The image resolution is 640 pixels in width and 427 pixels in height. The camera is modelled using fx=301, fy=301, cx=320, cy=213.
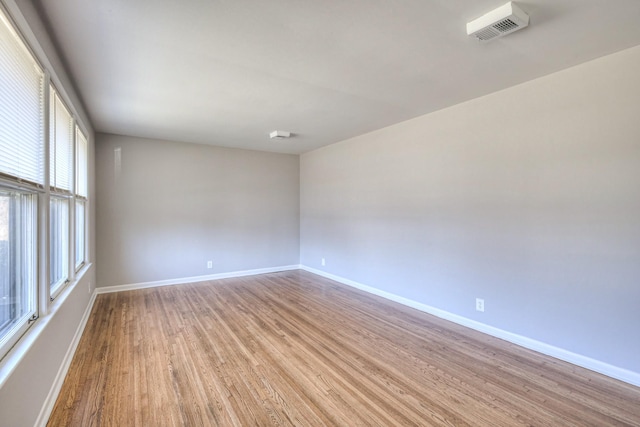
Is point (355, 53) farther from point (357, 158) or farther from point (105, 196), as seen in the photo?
point (105, 196)

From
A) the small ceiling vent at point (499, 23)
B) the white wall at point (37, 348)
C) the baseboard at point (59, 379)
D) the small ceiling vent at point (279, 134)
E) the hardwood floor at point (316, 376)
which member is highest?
the small ceiling vent at point (279, 134)

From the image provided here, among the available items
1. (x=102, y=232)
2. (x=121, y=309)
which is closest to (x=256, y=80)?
(x=121, y=309)

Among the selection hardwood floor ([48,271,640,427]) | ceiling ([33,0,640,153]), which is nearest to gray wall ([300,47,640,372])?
ceiling ([33,0,640,153])

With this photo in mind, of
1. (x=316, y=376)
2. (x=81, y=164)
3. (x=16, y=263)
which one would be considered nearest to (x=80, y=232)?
(x=81, y=164)

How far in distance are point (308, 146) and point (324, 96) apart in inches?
101

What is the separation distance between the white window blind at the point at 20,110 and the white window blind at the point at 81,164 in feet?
5.33

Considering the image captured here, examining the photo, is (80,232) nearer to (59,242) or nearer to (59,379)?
(59,242)

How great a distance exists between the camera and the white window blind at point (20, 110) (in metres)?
1.45

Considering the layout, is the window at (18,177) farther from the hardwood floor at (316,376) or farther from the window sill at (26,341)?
the hardwood floor at (316,376)

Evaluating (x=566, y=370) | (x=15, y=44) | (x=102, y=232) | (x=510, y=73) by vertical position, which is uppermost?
(x=510, y=73)

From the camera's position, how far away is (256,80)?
2.87m

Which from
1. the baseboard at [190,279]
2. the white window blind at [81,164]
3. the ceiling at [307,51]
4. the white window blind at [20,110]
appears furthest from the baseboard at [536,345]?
the white window blind at [81,164]

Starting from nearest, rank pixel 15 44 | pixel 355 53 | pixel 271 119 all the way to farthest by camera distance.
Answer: pixel 15 44, pixel 355 53, pixel 271 119

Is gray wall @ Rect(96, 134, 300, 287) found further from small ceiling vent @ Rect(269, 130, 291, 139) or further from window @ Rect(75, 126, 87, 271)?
small ceiling vent @ Rect(269, 130, 291, 139)
